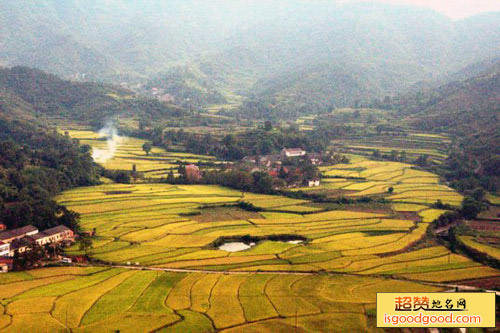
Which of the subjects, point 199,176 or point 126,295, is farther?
point 199,176

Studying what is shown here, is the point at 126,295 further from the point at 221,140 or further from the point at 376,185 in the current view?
the point at 221,140

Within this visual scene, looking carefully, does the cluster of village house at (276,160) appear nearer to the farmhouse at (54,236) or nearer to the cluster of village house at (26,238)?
the farmhouse at (54,236)

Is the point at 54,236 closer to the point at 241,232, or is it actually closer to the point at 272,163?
the point at 241,232

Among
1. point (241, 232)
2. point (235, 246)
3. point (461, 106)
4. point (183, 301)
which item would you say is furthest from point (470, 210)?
point (461, 106)

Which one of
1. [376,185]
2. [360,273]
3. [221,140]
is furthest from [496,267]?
[221,140]

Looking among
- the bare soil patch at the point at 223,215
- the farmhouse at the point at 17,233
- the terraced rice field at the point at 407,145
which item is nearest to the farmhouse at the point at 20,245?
the farmhouse at the point at 17,233

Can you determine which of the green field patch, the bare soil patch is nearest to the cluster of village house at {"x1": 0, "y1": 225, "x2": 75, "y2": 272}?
the green field patch

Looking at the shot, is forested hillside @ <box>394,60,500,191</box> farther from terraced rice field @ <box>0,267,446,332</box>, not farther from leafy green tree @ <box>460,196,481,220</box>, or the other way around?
terraced rice field @ <box>0,267,446,332</box>
